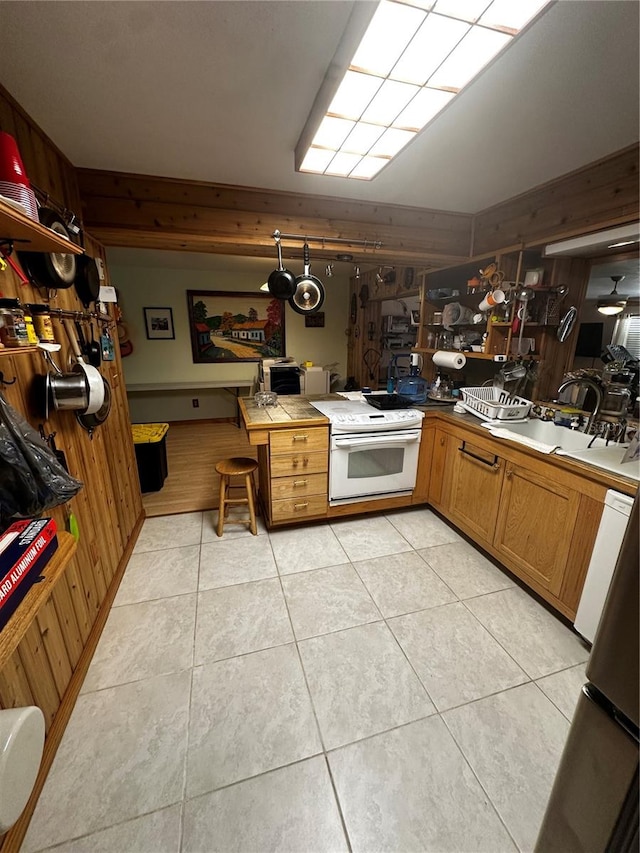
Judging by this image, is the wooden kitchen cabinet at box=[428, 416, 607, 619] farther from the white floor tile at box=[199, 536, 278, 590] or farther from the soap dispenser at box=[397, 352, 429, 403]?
the white floor tile at box=[199, 536, 278, 590]

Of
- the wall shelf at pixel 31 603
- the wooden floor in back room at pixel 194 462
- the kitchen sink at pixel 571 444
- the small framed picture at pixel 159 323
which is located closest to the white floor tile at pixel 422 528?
the kitchen sink at pixel 571 444

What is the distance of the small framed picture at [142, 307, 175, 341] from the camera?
470 centimetres

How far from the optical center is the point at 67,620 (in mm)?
1373

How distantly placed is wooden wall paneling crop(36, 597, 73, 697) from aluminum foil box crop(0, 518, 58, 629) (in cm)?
44

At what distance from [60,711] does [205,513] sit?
5.11ft

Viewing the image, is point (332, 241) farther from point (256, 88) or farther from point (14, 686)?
point (14, 686)

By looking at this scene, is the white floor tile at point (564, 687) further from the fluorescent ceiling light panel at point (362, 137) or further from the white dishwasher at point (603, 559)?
the fluorescent ceiling light panel at point (362, 137)

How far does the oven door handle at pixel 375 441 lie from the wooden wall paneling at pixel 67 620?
1.59 m

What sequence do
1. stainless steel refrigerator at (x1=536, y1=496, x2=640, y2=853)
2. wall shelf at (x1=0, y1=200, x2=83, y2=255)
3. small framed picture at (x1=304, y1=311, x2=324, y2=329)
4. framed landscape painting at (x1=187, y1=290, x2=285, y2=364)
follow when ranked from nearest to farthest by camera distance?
stainless steel refrigerator at (x1=536, y1=496, x2=640, y2=853) < wall shelf at (x1=0, y1=200, x2=83, y2=255) < framed landscape painting at (x1=187, y1=290, x2=285, y2=364) < small framed picture at (x1=304, y1=311, x2=324, y2=329)

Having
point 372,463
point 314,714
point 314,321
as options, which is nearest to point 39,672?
point 314,714

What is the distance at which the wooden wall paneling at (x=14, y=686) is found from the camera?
96 cm

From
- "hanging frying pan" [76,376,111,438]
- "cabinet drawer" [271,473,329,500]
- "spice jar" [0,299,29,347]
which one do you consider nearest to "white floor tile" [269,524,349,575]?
"cabinet drawer" [271,473,329,500]

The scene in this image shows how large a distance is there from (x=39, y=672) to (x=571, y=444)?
108 inches

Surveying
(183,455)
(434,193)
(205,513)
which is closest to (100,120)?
(434,193)
